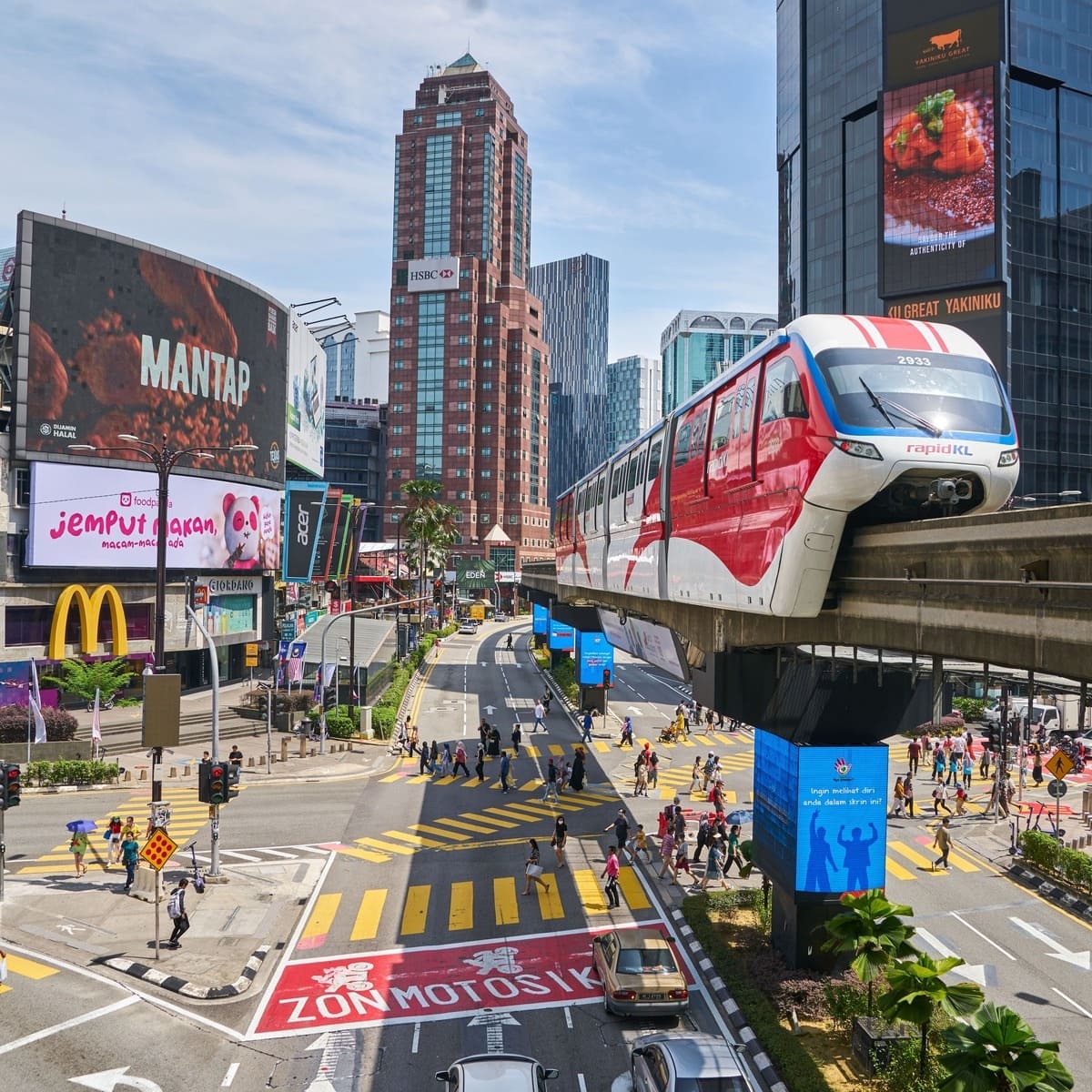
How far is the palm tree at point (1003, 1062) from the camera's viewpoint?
11.6 metres

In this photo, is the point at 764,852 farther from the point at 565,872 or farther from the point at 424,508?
the point at 424,508

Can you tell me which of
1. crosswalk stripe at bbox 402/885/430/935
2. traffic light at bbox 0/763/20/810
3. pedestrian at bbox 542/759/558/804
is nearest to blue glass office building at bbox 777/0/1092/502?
pedestrian at bbox 542/759/558/804

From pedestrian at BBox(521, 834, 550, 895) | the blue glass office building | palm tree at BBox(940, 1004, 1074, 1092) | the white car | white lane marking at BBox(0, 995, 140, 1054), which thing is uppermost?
the blue glass office building

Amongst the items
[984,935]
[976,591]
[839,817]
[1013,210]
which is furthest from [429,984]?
→ [1013,210]

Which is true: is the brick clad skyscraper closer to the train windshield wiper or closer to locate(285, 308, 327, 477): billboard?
locate(285, 308, 327, 477): billboard

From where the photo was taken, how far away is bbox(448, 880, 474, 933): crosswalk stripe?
25.0 meters

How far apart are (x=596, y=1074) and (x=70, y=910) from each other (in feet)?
51.7

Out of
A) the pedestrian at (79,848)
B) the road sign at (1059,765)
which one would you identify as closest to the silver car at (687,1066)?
the pedestrian at (79,848)

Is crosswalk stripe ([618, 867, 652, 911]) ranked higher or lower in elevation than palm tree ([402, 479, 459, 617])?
lower

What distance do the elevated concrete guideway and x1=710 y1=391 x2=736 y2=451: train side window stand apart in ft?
13.2

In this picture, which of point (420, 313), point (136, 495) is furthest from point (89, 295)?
point (420, 313)

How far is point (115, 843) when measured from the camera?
101 feet

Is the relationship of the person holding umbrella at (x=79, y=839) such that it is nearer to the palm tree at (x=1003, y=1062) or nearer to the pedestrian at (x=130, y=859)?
the pedestrian at (x=130, y=859)

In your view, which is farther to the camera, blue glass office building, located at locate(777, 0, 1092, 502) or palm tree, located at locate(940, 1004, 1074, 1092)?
blue glass office building, located at locate(777, 0, 1092, 502)
